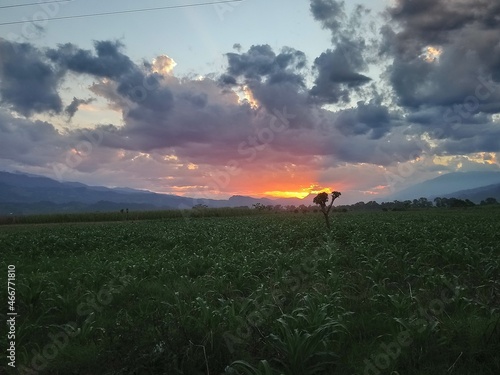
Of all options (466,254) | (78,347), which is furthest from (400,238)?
(78,347)

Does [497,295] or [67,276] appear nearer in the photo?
[497,295]

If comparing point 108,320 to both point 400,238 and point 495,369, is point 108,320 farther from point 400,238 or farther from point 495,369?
point 400,238

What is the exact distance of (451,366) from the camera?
5391mm

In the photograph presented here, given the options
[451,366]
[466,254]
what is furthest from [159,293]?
[466,254]

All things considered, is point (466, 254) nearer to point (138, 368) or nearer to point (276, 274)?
point (276, 274)

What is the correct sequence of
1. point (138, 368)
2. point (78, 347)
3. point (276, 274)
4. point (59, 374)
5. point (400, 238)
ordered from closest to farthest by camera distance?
point (138, 368), point (59, 374), point (78, 347), point (276, 274), point (400, 238)

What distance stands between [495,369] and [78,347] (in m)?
6.60

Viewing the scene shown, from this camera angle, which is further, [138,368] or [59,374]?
[59,374]

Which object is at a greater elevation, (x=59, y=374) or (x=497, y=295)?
(x=497, y=295)

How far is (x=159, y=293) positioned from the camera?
9.93m

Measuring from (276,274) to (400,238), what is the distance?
990 cm

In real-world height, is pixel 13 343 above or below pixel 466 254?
below

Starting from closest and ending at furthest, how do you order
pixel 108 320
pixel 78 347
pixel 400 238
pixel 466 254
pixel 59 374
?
pixel 59 374 → pixel 78 347 → pixel 108 320 → pixel 466 254 → pixel 400 238

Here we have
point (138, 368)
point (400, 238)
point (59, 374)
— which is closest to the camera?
point (138, 368)
